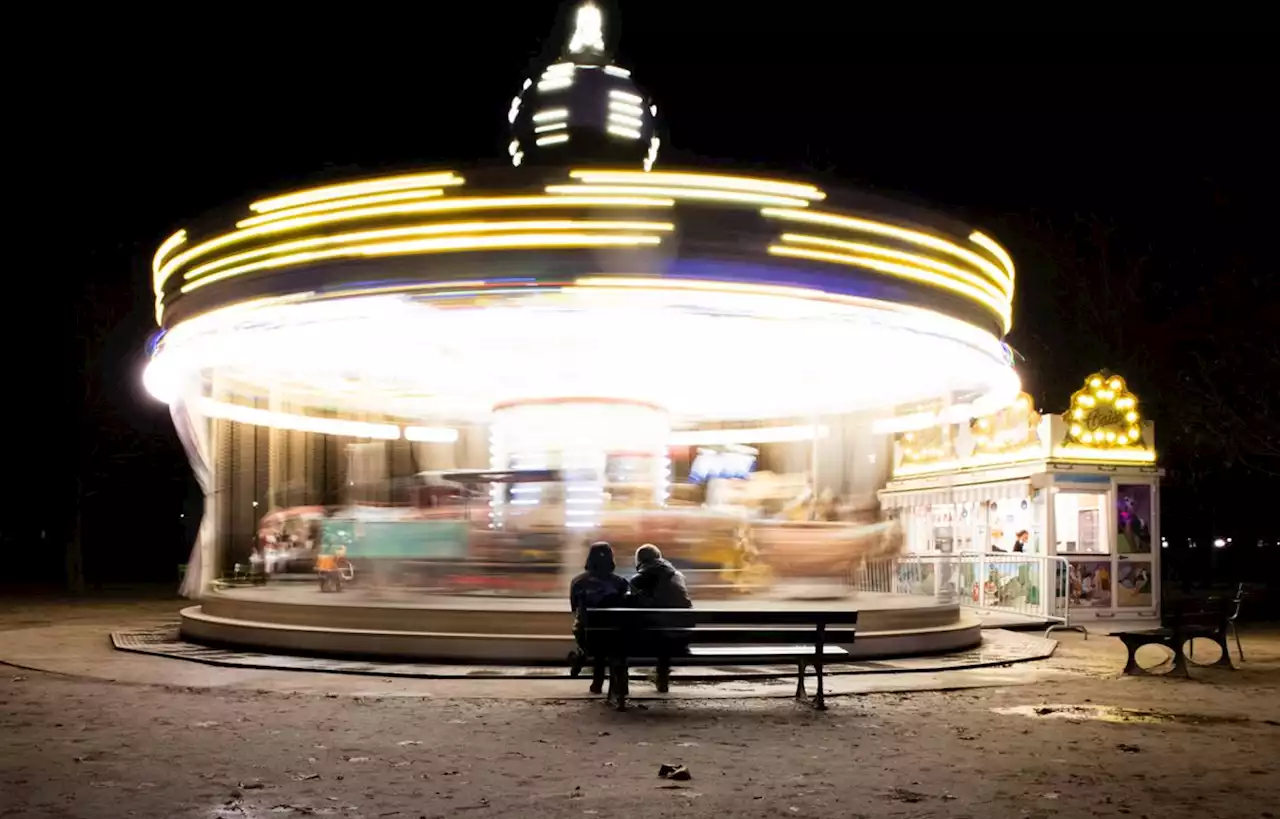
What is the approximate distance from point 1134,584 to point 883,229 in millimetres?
10372

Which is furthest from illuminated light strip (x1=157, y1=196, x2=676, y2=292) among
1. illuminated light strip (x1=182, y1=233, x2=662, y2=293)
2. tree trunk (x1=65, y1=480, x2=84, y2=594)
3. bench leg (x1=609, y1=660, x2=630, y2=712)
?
tree trunk (x1=65, y1=480, x2=84, y2=594)

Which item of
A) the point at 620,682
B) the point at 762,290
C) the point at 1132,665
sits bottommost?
the point at 1132,665

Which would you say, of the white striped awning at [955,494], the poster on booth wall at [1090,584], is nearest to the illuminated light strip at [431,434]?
the white striped awning at [955,494]

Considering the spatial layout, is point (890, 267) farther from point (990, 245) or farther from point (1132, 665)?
point (1132, 665)

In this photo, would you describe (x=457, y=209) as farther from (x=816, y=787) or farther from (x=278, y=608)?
(x=816, y=787)

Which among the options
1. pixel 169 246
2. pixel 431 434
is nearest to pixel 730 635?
pixel 169 246

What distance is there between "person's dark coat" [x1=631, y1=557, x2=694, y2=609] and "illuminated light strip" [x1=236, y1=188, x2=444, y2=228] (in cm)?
406

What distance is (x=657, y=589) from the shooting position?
10281 mm

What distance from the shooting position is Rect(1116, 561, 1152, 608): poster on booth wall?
2041 centimetres

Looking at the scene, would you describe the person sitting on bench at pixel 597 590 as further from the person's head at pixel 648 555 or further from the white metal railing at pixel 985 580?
the white metal railing at pixel 985 580

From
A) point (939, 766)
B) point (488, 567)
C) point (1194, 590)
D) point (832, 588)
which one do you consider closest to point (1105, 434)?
point (832, 588)

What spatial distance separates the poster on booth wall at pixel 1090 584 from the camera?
20000 mm

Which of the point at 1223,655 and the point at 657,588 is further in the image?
the point at 1223,655

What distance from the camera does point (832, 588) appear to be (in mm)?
16906
